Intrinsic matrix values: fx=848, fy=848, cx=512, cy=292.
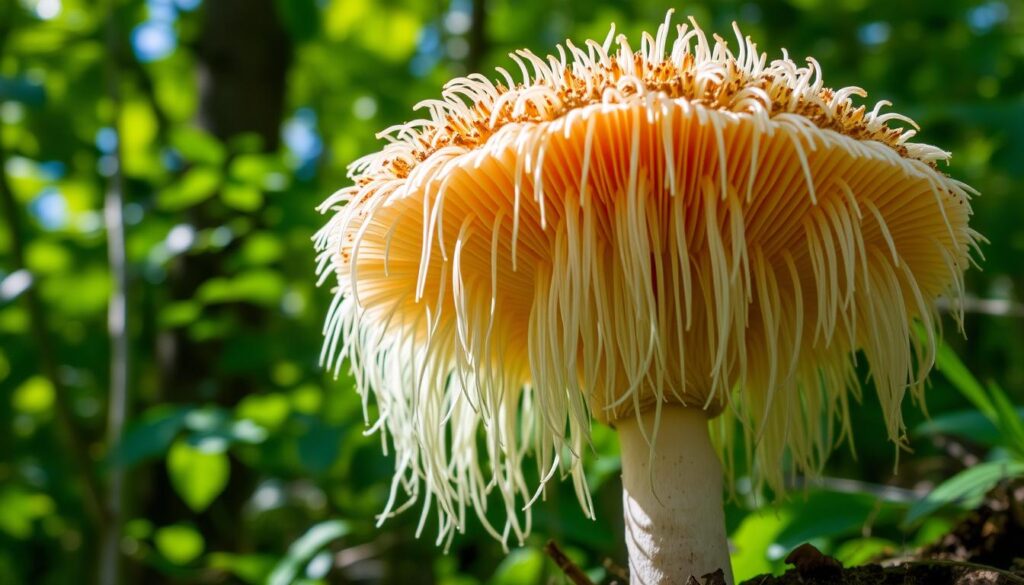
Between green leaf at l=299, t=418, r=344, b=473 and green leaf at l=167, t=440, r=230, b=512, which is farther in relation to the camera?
green leaf at l=167, t=440, r=230, b=512

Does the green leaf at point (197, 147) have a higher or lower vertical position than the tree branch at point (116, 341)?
higher

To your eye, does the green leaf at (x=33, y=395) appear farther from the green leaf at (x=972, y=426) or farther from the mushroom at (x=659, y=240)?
the green leaf at (x=972, y=426)

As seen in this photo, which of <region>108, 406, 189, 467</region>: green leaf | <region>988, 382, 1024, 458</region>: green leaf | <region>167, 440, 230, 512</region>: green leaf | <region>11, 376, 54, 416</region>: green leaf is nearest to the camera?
<region>988, 382, 1024, 458</region>: green leaf

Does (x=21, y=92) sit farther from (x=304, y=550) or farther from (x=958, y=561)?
(x=958, y=561)

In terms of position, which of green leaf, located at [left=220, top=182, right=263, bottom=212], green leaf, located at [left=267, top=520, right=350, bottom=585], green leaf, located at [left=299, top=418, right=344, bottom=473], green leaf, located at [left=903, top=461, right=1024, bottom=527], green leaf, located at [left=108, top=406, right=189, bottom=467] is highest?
green leaf, located at [left=220, top=182, right=263, bottom=212]

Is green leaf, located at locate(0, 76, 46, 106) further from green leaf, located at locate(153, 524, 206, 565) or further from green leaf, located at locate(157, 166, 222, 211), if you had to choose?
green leaf, located at locate(153, 524, 206, 565)

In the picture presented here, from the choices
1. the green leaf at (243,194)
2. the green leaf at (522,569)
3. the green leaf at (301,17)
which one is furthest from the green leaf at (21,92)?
the green leaf at (522,569)

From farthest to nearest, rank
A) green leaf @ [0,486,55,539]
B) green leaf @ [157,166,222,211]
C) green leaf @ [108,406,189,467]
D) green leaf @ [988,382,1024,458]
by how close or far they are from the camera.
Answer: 1. green leaf @ [0,486,55,539]
2. green leaf @ [157,166,222,211]
3. green leaf @ [108,406,189,467]
4. green leaf @ [988,382,1024,458]

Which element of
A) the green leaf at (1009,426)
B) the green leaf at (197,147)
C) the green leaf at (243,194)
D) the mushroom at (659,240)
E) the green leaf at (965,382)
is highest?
the green leaf at (197,147)

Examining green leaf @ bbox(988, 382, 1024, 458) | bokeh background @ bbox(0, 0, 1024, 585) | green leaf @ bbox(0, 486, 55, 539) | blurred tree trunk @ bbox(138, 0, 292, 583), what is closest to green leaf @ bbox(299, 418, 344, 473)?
bokeh background @ bbox(0, 0, 1024, 585)
